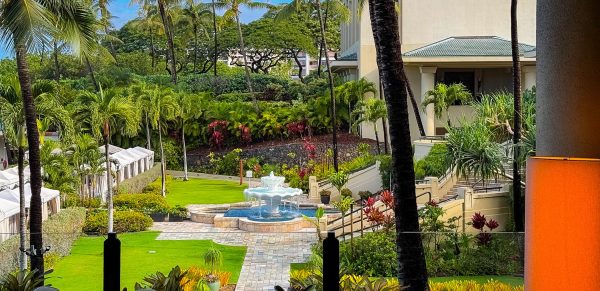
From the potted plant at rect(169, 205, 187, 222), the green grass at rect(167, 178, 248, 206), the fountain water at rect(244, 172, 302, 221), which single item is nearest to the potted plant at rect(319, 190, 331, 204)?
the fountain water at rect(244, 172, 302, 221)

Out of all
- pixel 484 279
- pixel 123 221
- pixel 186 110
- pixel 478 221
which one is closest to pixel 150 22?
pixel 186 110

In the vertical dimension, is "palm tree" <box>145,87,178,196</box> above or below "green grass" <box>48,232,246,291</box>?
above

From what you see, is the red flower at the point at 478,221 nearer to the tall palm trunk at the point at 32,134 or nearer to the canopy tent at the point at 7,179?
the tall palm trunk at the point at 32,134

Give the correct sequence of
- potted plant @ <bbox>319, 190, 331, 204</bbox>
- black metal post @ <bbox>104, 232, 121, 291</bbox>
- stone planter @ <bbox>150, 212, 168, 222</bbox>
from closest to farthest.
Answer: black metal post @ <bbox>104, 232, 121, 291</bbox>
stone planter @ <bbox>150, 212, 168, 222</bbox>
potted plant @ <bbox>319, 190, 331, 204</bbox>

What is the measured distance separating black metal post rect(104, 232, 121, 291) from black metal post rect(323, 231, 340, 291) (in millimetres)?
1120

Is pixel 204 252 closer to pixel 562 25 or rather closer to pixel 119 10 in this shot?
pixel 562 25

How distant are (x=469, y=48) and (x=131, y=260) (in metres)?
27.9

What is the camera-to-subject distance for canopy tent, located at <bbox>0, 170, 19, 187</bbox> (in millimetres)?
18245

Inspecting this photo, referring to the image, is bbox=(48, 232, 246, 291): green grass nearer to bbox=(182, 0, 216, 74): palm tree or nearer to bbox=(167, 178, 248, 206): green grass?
bbox=(167, 178, 248, 206): green grass

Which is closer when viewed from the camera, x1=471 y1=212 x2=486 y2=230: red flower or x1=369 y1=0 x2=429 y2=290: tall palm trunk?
x1=369 y1=0 x2=429 y2=290: tall palm trunk

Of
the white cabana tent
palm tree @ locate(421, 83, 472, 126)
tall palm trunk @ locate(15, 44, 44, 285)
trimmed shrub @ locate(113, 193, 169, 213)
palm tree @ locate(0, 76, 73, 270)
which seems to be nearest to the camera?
tall palm trunk @ locate(15, 44, 44, 285)

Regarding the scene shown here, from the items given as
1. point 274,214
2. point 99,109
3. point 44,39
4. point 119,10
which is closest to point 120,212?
point 99,109

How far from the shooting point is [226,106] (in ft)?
129

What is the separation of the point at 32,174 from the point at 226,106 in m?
28.1
